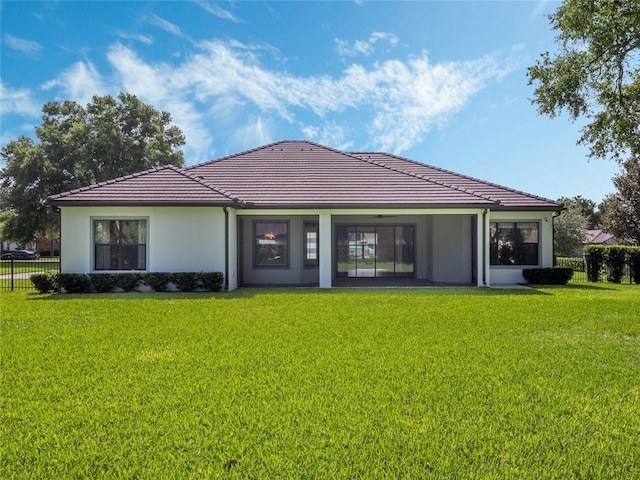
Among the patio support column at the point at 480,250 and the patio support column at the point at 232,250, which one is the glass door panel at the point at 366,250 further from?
the patio support column at the point at 232,250

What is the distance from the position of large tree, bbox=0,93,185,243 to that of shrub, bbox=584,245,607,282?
32.9 meters

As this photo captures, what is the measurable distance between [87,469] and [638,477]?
13.4 feet

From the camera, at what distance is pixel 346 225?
18141mm

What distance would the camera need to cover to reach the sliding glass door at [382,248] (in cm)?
1811

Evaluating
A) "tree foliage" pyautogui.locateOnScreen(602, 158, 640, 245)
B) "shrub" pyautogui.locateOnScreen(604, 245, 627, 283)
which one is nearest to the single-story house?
"shrub" pyautogui.locateOnScreen(604, 245, 627, 283)

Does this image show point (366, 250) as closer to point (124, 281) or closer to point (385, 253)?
point (385, 253)

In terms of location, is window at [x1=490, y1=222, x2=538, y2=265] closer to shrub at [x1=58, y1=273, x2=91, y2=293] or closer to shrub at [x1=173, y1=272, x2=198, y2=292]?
shrub at [x1=173, y1=272, x2=198, y2=292]

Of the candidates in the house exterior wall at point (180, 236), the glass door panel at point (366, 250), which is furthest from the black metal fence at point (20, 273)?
the glass door panel at point (366, 250)

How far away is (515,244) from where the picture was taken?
16.6m

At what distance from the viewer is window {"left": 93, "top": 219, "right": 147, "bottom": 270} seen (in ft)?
46.4

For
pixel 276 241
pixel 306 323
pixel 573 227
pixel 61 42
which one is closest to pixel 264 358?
pixel 306 323

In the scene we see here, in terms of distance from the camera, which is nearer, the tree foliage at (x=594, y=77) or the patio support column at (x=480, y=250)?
the tree foliage at (x=594, y=77)

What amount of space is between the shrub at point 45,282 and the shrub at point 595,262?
21432 millimetres

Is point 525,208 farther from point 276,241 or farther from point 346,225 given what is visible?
point 276,241
